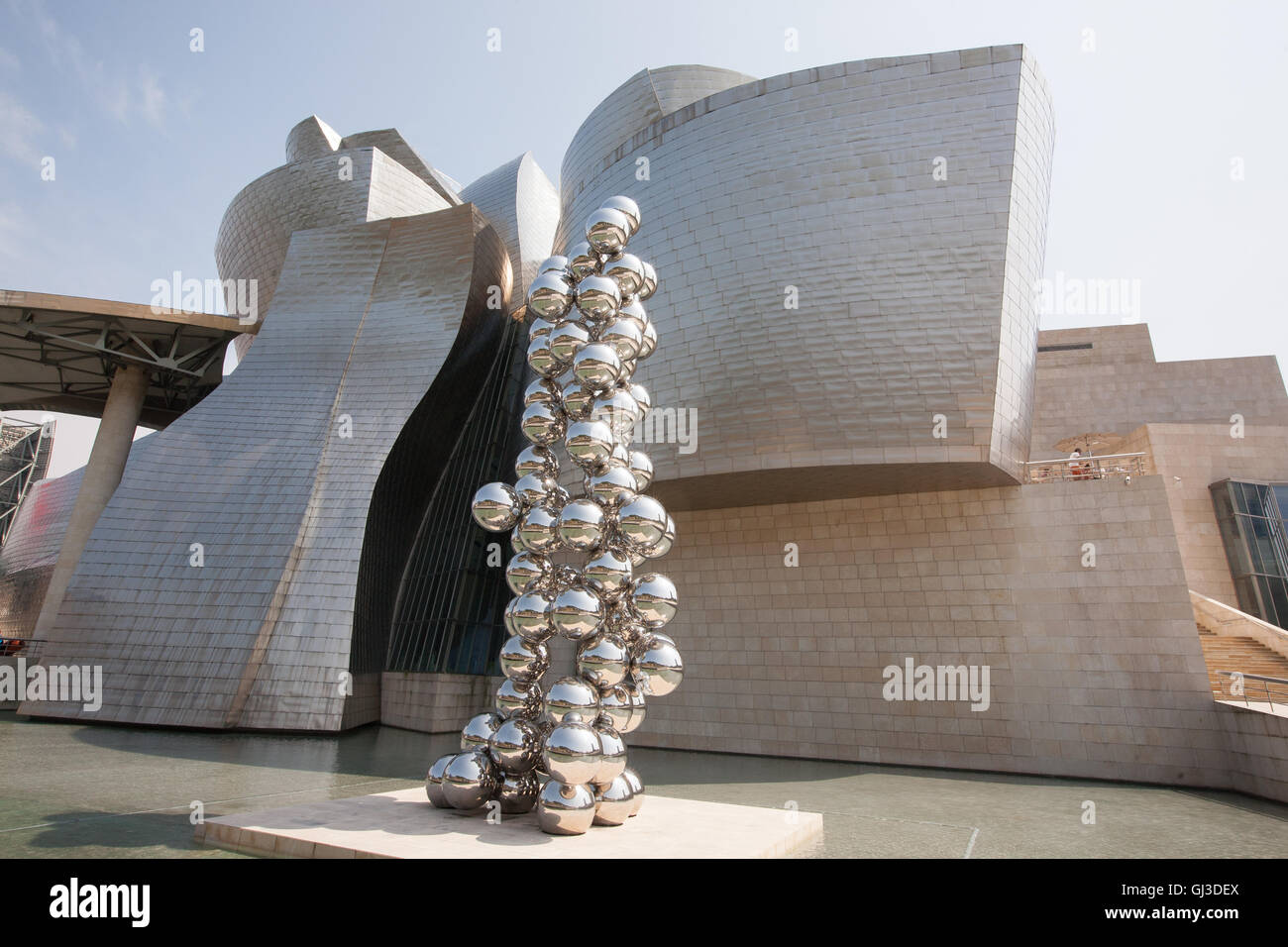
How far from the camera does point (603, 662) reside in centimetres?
510

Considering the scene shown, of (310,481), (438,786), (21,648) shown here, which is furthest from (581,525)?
(21,648)

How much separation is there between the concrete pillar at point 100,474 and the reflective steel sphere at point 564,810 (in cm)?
1649

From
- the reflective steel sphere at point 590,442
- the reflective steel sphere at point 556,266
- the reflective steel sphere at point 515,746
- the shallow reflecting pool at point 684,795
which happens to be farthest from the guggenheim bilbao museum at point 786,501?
the reflective steel sphere at point 515,746

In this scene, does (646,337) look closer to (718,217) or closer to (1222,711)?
(718,217)

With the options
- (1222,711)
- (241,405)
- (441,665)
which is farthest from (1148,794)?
(241,405)

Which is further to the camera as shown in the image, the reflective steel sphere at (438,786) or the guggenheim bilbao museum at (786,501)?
the guggenheim bilbao museum at (786,501)

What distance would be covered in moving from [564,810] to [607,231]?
15.5ft

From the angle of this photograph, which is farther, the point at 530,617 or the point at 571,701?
the point at 530,617

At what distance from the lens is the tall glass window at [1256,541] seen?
16422mm

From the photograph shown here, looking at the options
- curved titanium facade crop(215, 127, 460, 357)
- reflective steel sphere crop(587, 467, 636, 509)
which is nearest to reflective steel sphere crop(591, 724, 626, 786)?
reflective steel sphere crop(587, 467, 636, 509)

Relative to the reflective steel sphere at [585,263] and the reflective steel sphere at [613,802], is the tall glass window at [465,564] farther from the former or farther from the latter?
the reflective steel sphere at [585,263]

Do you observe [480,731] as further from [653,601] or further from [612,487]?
[612,487]

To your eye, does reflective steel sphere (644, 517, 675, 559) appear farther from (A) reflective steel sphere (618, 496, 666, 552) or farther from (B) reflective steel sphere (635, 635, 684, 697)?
(B) reflective steel sphere (635, 635, 684, 697)
